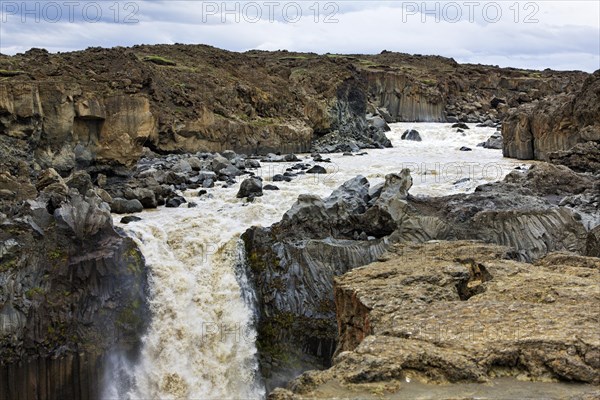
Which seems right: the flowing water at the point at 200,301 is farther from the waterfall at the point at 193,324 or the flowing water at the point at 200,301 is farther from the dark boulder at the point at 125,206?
the dark boulder at the point at 125,206

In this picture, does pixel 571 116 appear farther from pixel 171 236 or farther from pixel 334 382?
pixel 334 382

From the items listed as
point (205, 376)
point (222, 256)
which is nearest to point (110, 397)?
point (205, 376)

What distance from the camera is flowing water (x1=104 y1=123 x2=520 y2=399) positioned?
16.9 metres

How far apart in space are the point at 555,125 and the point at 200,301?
2712cm

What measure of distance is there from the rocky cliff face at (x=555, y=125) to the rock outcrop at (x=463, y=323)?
2263 centimetres

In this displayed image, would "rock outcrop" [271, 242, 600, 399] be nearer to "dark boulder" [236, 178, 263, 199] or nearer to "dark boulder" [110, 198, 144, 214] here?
"dark boulder" [110, 198, 144, 214]

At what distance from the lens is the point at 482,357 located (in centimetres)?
781

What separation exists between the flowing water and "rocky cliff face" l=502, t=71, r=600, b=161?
1184cm

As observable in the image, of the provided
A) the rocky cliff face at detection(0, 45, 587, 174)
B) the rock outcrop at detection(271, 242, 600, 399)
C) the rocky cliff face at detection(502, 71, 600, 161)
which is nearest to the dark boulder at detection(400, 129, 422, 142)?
the rocky cliff face at detection(0, 45, 587, 174)

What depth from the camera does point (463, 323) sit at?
8820 mm

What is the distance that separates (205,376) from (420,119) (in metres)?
64.0

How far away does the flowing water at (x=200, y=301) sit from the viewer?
16.9 metres

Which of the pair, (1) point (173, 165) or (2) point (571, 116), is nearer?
(1) point (173, 165)

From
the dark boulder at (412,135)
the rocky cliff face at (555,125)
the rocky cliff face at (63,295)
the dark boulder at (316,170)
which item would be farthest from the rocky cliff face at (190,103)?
the rocky cliff face at (555,125)
